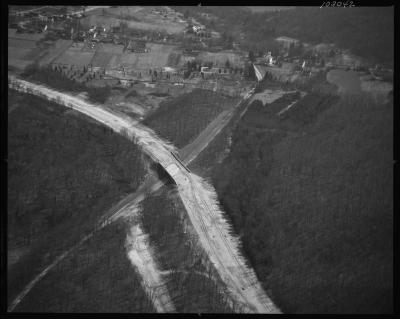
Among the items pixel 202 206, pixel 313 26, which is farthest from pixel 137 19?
pixel 202 206

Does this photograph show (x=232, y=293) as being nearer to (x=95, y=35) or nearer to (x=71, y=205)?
(x=71, y=205)

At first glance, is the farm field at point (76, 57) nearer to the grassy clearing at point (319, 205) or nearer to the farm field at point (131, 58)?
the farm field at point (131, 58)

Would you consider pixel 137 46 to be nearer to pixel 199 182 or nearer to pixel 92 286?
pixel 199 182

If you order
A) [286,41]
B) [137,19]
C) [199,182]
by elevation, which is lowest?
[199,182]

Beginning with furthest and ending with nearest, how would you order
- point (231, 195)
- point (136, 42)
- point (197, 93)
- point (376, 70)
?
point (136, 42) < point (376, 70) < point (197, 93) < point (231, 195)

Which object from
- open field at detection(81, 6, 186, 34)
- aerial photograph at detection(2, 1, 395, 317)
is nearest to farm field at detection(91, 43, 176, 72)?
aerial photograph at detection(2, 1, 395, 317)

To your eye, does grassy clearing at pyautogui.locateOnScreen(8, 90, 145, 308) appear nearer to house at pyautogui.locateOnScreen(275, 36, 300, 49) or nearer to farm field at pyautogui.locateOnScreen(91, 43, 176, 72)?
farm field at pyautogui.locateOnScreen(91, 43, 176, 72)

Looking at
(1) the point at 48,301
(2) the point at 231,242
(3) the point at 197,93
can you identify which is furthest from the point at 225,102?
(1) the point at 48,301
